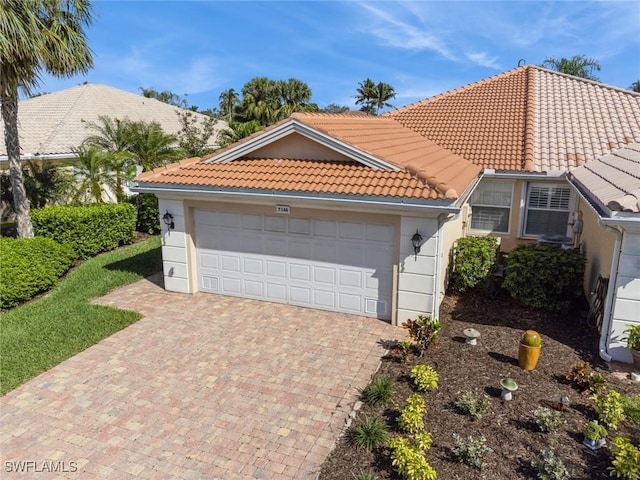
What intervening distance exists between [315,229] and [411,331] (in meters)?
3.19

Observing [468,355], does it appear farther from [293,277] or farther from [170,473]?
[170,473]

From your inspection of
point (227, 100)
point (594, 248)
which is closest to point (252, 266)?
point (594, 248)

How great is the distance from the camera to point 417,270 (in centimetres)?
916

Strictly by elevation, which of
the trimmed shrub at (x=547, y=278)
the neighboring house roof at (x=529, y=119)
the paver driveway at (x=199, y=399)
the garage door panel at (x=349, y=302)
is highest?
the neighboring house roof at (x=529, y=119)

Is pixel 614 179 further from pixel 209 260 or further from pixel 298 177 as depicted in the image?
pixel 209 260

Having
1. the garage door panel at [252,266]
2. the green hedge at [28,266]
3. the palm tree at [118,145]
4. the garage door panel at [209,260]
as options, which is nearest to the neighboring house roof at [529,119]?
the garage door panel at [252,266]

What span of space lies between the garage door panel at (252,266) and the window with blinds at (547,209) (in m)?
9.11

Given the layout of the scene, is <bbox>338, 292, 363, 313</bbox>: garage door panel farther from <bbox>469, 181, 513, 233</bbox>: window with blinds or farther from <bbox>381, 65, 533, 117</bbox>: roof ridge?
<bbox>381, 65, 533, 117</bbox>: roof ridge

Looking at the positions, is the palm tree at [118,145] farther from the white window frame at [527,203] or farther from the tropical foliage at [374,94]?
the tropical foliage at [374,94]

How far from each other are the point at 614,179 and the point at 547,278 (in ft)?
8.32

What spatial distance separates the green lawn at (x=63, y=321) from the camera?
8.16 meters

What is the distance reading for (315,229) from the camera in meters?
10.1

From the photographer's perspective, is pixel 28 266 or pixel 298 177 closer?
pixel 298 177

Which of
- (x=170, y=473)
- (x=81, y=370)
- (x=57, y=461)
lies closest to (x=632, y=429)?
(x=170, y=473)
